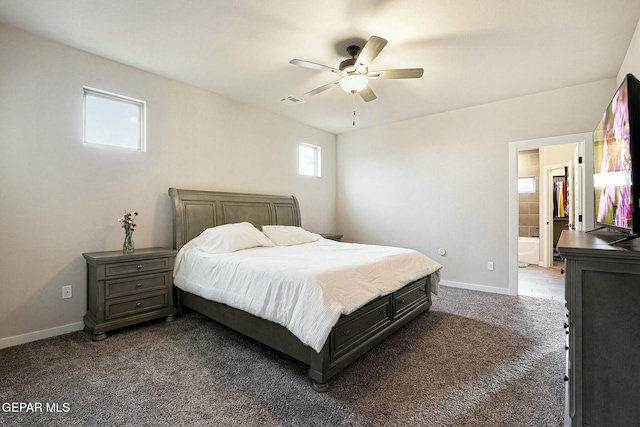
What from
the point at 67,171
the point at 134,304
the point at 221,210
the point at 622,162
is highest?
the point at 67,171

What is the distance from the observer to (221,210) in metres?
3.88

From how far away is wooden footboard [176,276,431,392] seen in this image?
1.97 meters

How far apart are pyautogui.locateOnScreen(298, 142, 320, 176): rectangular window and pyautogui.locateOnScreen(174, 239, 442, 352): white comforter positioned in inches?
98.2

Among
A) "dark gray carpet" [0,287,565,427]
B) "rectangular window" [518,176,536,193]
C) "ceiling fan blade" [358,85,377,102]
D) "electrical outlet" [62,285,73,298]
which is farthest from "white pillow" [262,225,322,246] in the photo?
"rectangular window" [518,176,536,193]

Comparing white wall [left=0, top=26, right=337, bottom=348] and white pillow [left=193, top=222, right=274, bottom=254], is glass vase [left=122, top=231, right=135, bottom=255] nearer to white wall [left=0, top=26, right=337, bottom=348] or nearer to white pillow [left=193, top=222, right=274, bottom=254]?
white wall [left=0, top=26, right=337, bottom=348]

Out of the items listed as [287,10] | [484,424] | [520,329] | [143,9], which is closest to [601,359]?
[484,424]

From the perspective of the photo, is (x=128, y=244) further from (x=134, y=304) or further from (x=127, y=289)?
(x=134, y=304)

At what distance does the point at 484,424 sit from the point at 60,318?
11.9 feet

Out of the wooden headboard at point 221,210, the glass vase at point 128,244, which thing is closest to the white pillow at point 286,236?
the wooden headboard at point 221,210

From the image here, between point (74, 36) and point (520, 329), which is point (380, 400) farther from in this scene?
point (74, 36)

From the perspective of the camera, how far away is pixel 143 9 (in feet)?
7.57

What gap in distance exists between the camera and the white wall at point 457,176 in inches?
153

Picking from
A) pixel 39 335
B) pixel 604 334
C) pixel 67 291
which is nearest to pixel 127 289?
pixel 67 291

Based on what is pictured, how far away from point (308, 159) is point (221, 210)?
229cm
